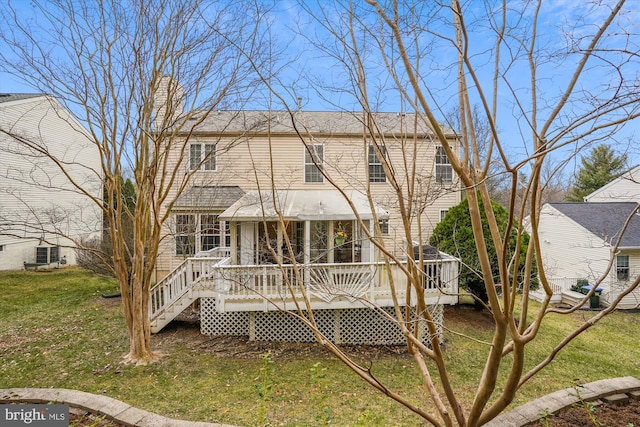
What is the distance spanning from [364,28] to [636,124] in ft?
6.72

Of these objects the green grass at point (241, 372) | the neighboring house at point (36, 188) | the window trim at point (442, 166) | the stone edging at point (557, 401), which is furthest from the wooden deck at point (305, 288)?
the neighboring house at point (36, 188)

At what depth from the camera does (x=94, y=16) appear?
5.42m

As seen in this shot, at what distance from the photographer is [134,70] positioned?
18.5 ft

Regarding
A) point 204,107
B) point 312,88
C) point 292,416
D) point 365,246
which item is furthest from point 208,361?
point 312,88

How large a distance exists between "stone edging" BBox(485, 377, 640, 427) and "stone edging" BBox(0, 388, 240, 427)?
279cm

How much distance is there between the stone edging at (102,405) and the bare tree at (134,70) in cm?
224

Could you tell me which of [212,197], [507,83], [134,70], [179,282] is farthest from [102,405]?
[212,197]

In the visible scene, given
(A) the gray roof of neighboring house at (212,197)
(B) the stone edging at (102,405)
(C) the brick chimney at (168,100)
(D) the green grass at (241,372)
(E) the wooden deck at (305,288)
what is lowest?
(D) the green grass at (241,372)

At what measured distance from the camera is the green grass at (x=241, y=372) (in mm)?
4539

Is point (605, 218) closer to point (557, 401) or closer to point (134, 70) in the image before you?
point (557, 401)

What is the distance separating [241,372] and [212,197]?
5.88 m

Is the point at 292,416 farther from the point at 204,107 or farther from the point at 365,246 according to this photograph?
the point at 204,107

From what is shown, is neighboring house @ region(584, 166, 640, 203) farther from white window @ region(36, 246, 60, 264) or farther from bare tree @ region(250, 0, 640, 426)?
white window @ region(36, 246, 60, 264)

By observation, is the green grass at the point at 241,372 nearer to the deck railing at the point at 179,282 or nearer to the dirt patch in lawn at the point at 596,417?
the deck railing at the point at 179,282
